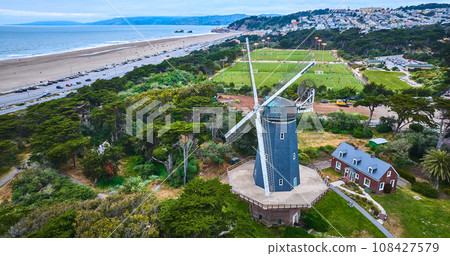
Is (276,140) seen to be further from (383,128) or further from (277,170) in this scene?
(383,128)

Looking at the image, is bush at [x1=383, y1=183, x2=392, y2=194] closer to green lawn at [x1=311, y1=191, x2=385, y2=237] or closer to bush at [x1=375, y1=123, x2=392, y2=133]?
green lawn at [x1=311, y1=191, x2=385, y2=237]

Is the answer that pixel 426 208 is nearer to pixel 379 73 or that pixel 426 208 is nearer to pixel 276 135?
pixel 276 135

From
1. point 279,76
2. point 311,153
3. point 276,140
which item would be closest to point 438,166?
point 311,153

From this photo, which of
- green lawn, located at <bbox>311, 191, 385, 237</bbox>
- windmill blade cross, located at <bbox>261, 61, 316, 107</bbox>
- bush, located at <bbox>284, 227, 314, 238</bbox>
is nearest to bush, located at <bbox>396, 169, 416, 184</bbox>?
green lawn, located at <bbox>311, 191, 385, 237</bbox>

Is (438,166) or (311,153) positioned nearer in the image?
(438,166)

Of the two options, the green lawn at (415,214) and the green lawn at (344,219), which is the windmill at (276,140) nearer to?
the green lawn at (344,219)

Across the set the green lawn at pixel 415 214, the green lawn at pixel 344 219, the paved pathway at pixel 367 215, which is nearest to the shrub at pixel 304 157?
the paved pathway at pixel 367 215
